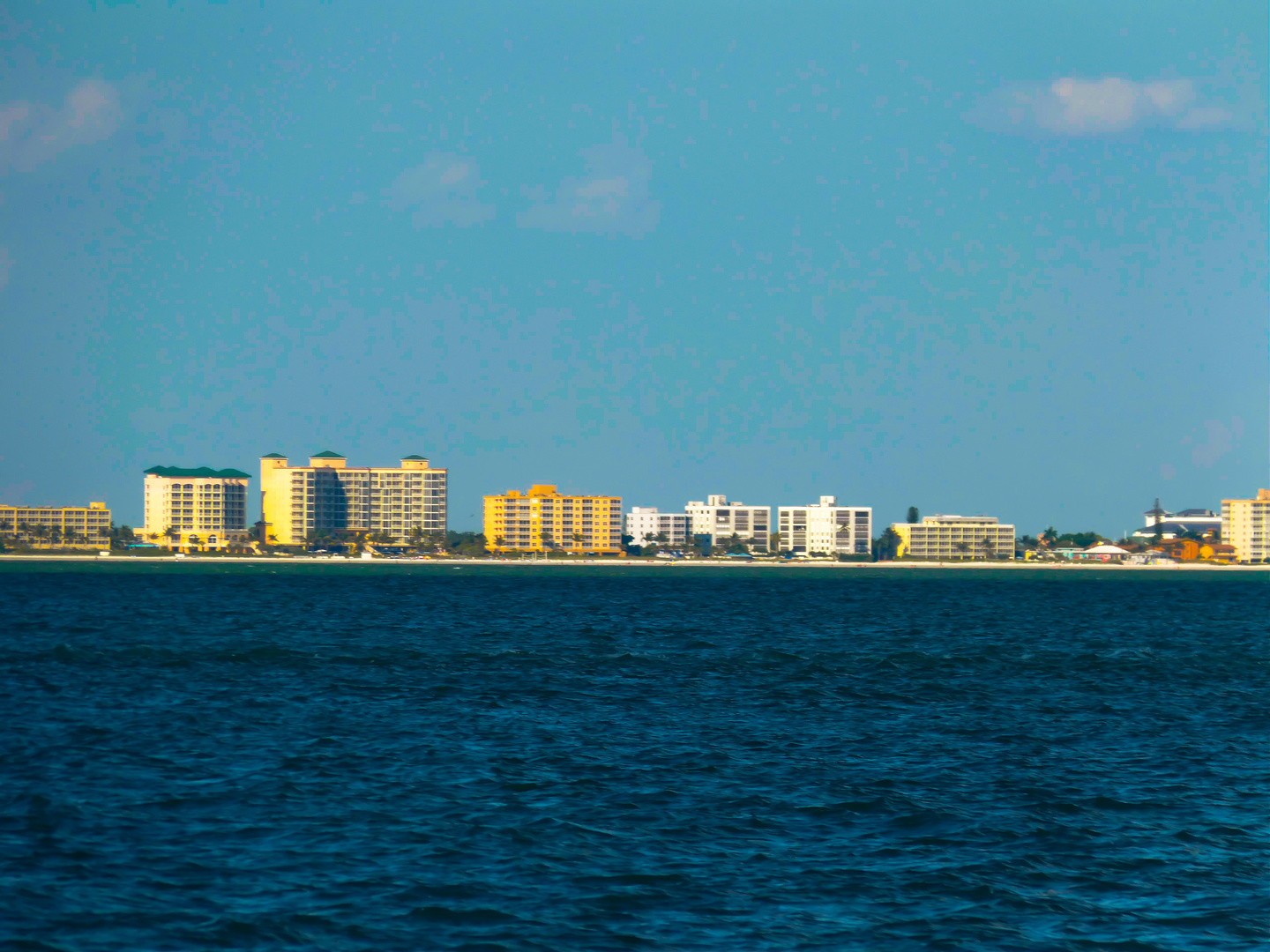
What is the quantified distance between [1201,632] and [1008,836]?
2646 inches

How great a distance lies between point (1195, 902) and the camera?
64.1 ft

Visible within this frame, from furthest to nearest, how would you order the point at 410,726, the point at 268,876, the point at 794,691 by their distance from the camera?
the point at 794,691, the point at 410,726, the point at 268,876

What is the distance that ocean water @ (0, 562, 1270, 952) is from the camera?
18266 mm

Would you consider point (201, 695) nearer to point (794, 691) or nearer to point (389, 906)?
point (794, 691)

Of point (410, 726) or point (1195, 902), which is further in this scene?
point (410, 726)

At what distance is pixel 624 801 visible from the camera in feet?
85.1

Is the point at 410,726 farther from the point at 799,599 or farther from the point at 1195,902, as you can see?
the point at 799,599

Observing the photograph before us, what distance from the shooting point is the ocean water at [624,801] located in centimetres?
1827

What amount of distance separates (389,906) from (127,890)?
399 centimetres

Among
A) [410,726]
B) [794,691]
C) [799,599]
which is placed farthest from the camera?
[799,599]

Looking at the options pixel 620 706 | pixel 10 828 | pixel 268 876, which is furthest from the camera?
pixel 620 706

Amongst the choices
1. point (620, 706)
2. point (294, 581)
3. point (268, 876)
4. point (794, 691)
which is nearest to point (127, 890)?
point (268, 876)

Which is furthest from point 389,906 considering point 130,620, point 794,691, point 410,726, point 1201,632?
point 1201,632

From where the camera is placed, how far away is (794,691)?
45438 mm
